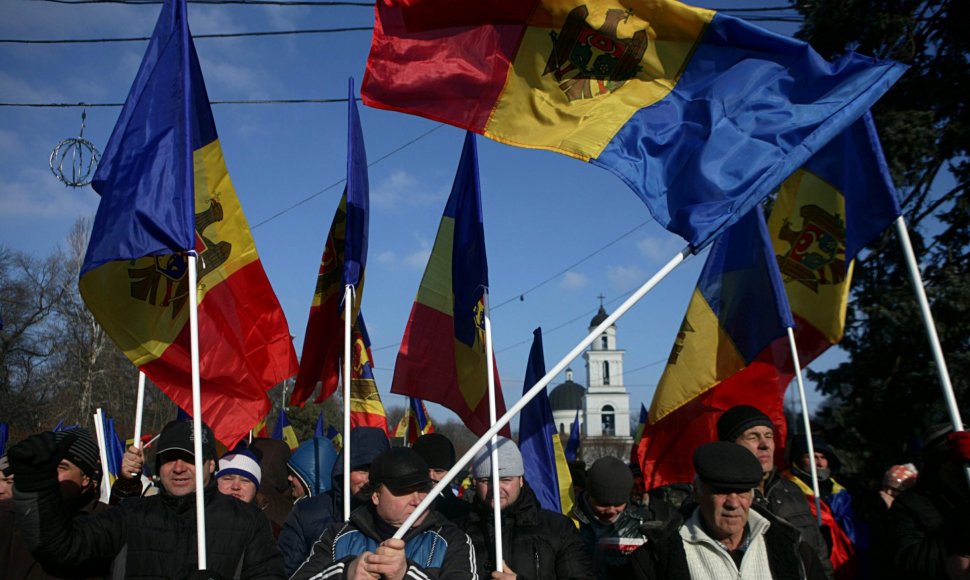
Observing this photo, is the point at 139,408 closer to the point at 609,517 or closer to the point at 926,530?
the point at 609,517

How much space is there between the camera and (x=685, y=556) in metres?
3.16

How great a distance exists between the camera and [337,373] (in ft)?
20.3

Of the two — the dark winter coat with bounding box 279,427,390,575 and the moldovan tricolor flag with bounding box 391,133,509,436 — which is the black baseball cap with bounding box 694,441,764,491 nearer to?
the moldovan tricolor flag with bounding box 391,133,509,436

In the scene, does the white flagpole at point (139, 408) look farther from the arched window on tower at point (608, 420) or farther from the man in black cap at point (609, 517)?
the arched window on tower at point (608, 420)

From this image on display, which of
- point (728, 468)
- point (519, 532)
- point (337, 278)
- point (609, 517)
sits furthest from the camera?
point (337, 278)

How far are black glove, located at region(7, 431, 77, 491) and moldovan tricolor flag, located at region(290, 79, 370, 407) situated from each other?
2455 millimetres

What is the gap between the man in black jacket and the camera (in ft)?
14.4

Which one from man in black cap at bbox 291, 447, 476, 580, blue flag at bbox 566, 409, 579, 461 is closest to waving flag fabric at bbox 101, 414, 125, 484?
man in black cap at bbox 291, 447, 476, 580

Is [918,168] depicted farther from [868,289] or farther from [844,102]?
[844,102]

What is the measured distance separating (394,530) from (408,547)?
0.10 m

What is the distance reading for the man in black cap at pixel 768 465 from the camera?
4309mm

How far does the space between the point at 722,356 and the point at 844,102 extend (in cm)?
237

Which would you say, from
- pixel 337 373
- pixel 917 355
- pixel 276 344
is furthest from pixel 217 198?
pixel 917 355

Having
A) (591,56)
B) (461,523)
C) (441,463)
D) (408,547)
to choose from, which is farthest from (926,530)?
(441,463)
